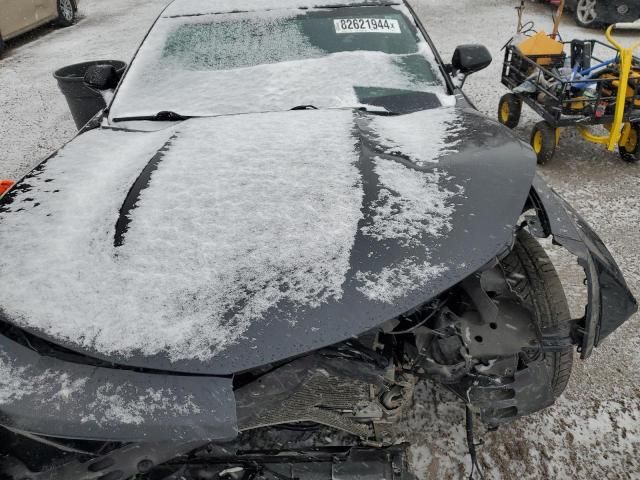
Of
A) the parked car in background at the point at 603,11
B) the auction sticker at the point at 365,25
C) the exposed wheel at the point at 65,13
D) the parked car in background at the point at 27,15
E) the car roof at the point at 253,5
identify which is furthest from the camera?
the exposed wheel at the point at 65,13

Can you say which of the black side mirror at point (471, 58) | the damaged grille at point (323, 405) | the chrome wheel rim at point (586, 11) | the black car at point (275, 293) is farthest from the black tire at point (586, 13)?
the damaged grille at point (323, 405)

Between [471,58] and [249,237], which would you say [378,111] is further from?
[249,237]

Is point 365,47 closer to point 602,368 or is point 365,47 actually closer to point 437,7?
point 602,368

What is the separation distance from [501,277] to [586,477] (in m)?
0.88

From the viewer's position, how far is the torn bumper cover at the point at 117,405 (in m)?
1.15

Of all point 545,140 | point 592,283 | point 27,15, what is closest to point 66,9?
point 27,15

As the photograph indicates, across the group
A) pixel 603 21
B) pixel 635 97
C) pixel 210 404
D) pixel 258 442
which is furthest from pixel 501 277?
pixel 603 21

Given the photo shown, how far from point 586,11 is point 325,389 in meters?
9.09

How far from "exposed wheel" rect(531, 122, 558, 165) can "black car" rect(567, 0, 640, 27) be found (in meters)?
4.93

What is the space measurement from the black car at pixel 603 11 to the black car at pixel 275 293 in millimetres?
7165

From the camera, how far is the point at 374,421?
1.73 metres

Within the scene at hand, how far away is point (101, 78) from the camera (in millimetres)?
2855

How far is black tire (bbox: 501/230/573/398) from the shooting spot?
6.21ft

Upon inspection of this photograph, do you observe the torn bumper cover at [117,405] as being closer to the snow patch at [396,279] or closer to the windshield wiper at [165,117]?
the snow patch at [396,279]
